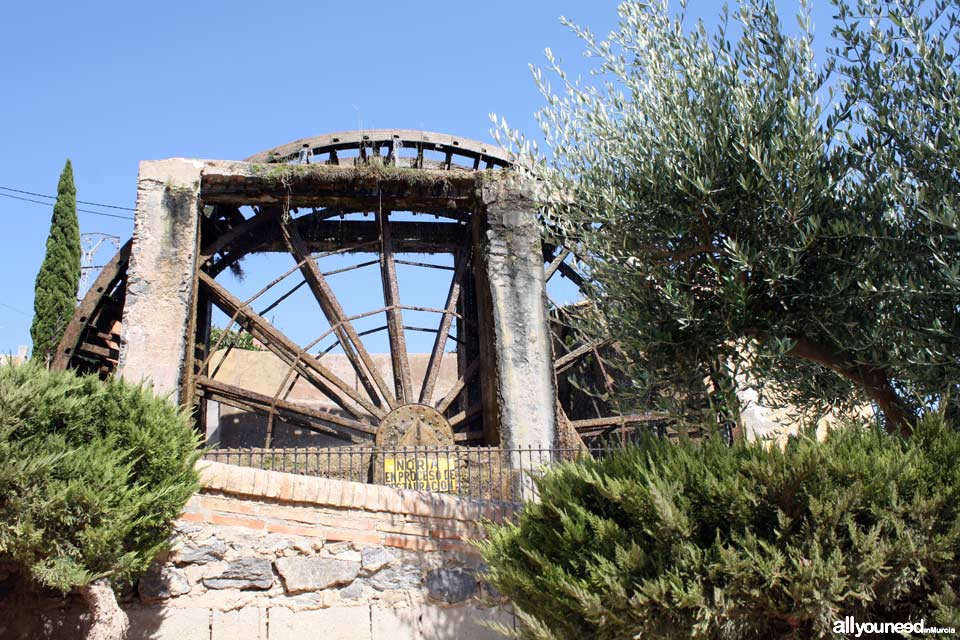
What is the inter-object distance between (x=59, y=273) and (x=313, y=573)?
29.7 feet

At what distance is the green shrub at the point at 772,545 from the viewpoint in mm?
3316

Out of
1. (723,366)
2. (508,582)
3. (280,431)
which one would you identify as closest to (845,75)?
(723,366)

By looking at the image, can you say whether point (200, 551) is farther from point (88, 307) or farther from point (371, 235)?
point (371, 235)

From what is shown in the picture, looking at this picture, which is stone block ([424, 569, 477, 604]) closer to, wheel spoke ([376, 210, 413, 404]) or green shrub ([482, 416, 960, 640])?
green shrub ([482, 416, 960, 640])

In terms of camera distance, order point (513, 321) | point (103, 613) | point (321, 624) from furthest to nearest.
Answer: point (513, 321), point (321, 624), point (103, 613)

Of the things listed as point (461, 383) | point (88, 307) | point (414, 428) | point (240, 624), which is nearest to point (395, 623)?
point (240, 624)

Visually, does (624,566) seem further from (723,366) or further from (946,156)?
(946,156)

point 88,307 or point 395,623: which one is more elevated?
point 88,307

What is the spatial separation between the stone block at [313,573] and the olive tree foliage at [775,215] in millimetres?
2266

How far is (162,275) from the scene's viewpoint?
8953 mm

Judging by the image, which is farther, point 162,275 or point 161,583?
point 162,275

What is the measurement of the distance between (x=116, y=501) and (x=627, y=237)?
10.9ft

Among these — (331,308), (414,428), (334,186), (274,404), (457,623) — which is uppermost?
(334,186)

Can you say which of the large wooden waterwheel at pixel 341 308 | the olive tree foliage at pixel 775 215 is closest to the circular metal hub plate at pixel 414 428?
the large wooden waterwheel at pixel 341 308
